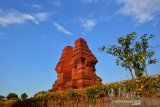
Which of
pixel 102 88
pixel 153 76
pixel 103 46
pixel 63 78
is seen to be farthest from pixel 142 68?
pixel 153 76

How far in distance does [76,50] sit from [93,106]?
21.6 m

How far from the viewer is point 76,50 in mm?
39438

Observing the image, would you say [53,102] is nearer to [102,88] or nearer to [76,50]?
[102,88]

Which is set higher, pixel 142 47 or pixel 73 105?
pixel 142 47

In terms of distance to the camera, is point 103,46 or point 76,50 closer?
point 76,50

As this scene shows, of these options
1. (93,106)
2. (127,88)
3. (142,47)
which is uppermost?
(142,47)

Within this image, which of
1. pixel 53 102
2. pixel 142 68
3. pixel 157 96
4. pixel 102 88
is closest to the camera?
pixel 157 96

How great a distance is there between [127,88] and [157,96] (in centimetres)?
252

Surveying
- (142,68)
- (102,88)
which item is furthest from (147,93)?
(142,68)

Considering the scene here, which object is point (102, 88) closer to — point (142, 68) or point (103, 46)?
point (142, 68)

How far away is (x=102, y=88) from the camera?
18172 millimetres

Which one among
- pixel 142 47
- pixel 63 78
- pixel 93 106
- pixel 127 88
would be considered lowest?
pixel 93 106

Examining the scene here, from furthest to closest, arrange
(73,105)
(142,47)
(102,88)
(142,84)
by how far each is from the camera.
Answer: (142,47), (73,105), (102,88), (142,84)

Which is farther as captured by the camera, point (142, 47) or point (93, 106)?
point (142, 47)
